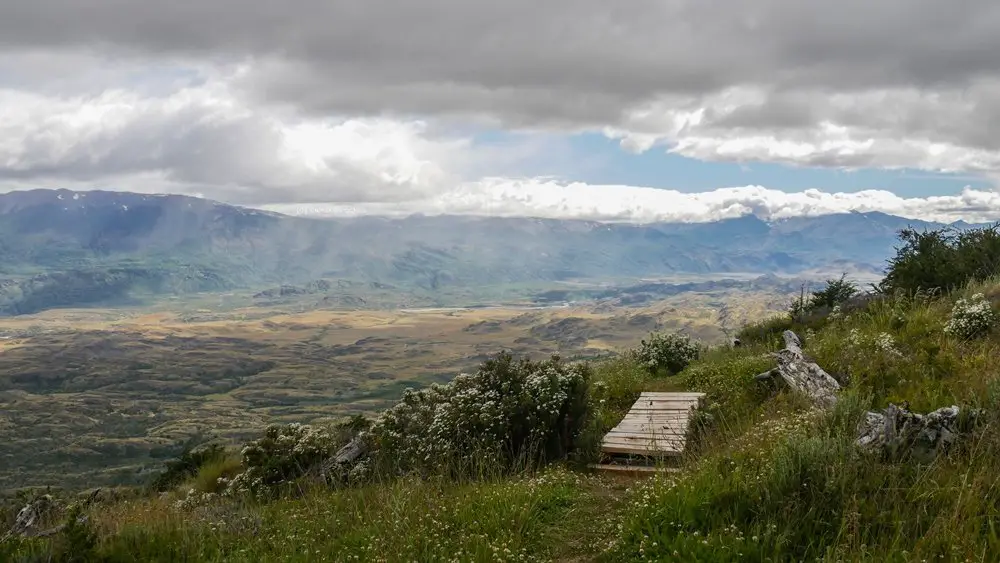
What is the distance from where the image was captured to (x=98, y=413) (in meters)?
159

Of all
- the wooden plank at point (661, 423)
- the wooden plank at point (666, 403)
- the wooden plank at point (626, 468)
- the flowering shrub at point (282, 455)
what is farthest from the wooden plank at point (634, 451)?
the flowering shrub at point (282, 455)

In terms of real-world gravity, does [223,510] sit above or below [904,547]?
Answer: below

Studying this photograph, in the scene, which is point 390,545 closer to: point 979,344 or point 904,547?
point 904,547

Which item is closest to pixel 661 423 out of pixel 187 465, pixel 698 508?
pixel 698 508

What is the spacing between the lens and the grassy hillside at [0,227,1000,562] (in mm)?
5348

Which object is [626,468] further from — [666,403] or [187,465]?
[187,465]

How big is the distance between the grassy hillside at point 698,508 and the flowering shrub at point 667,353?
648cm

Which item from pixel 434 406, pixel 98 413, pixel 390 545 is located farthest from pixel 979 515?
pixel 98 413

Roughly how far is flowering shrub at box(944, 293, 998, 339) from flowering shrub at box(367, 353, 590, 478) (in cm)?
654

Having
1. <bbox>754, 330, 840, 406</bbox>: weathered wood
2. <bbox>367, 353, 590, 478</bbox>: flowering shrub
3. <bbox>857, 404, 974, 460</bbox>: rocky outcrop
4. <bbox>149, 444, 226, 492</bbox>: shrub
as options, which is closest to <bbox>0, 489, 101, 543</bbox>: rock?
<bbox>149, 444, 226, 492</bbox>: shrub

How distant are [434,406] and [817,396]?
5.94 m

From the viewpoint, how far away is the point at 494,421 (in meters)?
9.94

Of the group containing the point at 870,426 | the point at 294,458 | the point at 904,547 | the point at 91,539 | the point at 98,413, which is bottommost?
the point at 98,413

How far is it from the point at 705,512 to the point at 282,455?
8.57 m
